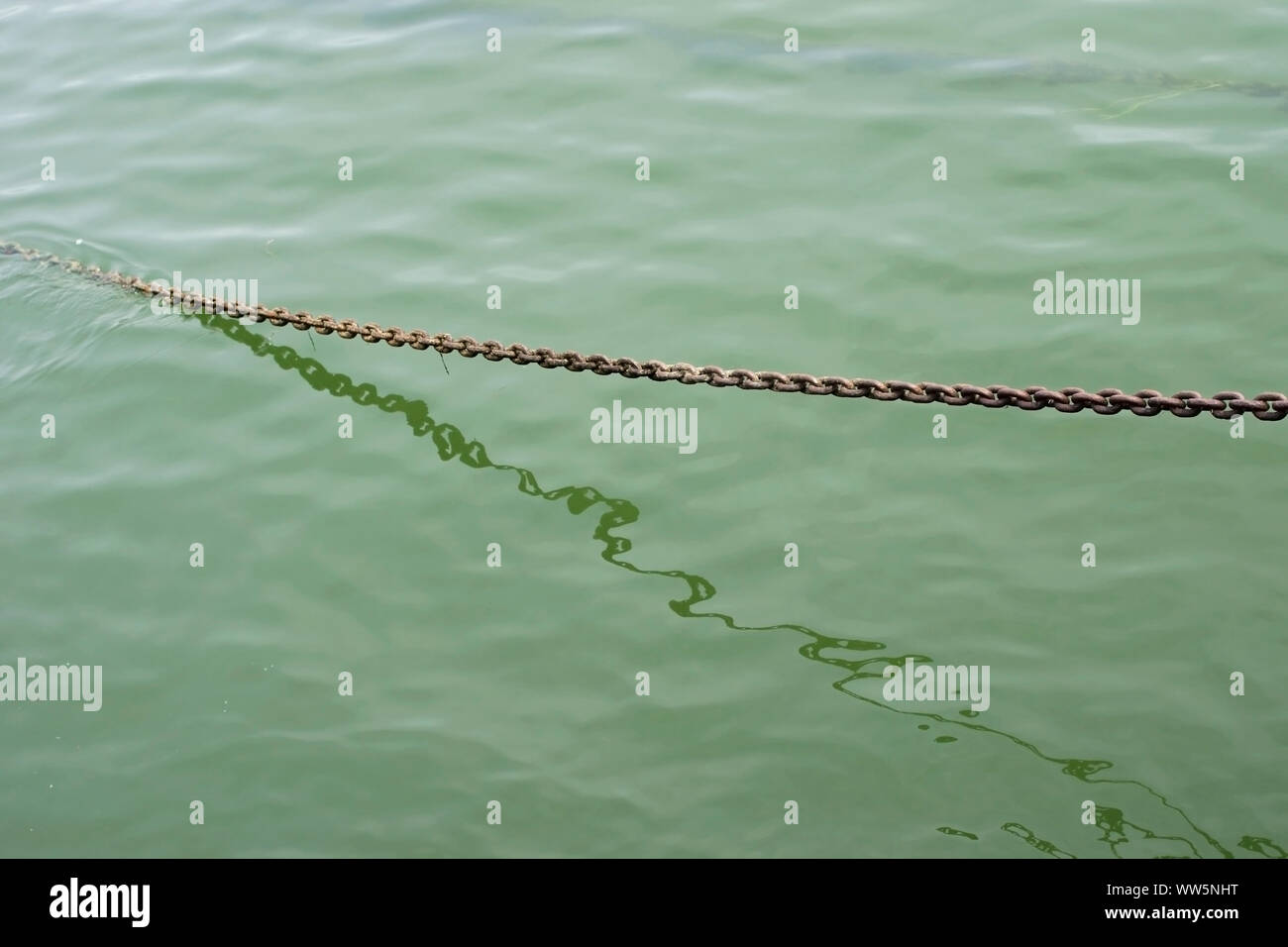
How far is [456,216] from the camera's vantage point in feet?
24.5

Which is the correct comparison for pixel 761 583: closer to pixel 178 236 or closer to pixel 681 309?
pixel 681 309

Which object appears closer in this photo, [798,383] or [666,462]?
[798,383]

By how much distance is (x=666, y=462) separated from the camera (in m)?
6.10

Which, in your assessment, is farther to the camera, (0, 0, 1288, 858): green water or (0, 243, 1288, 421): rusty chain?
(0, 0, 1288, 858): green water

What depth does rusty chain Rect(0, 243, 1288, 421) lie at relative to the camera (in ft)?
14.8

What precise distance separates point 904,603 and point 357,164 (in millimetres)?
4642

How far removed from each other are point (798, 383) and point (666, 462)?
1140 millimetres

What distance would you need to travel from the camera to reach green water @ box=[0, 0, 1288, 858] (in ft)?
16.4

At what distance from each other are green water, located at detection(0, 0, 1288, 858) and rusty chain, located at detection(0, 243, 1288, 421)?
1.49ft

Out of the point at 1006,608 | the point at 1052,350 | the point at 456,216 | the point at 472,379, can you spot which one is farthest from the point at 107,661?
the point at 1052,350

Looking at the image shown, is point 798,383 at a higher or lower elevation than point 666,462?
higher

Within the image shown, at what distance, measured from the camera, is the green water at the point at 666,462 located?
4.99 meters

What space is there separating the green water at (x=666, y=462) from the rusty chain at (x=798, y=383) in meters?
0.45
